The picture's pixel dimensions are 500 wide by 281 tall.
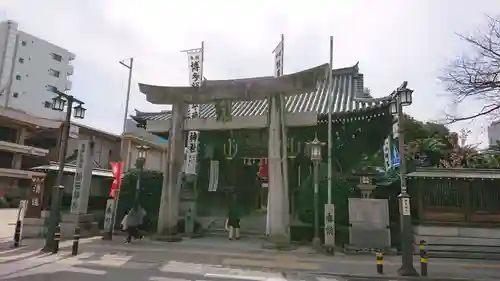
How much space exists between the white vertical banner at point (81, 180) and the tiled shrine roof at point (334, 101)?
24.3 feet

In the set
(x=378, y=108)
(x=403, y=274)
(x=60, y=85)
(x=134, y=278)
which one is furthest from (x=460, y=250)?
(x=60, y=85)

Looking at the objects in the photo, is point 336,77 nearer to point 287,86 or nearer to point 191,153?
point 287,86

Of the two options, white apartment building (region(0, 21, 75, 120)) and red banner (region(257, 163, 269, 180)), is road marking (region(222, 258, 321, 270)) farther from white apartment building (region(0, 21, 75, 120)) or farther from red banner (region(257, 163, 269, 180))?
white apartment building (region(0, 21, 75, 120))

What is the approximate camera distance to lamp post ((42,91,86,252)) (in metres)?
13.7

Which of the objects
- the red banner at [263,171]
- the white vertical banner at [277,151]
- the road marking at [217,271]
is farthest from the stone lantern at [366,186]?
the road marking at [217,271]

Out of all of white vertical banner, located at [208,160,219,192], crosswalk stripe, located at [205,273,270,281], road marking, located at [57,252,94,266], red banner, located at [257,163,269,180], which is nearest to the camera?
crosswalk stripe, located at [205,273,270,281]

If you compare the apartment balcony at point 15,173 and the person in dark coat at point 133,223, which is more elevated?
the apartment balcony at point 15,173

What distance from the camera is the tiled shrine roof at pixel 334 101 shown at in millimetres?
20839

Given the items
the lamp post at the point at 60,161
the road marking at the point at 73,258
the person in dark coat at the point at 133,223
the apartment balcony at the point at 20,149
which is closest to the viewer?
the road marking at the point at 73,258

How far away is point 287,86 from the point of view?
55.3ft

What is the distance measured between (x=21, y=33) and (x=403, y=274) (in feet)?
206

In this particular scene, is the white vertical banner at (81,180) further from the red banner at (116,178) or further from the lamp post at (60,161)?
the lamp post at (60,161)

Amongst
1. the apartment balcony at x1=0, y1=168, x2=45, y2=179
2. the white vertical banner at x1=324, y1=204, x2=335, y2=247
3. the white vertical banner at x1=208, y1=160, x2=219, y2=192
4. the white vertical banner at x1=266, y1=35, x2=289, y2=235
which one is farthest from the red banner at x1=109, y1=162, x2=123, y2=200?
the apartment balcony at x1=0, y1=168, x2=45, y2=179

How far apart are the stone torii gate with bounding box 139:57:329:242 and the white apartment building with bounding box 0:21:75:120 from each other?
36808 millimetres
